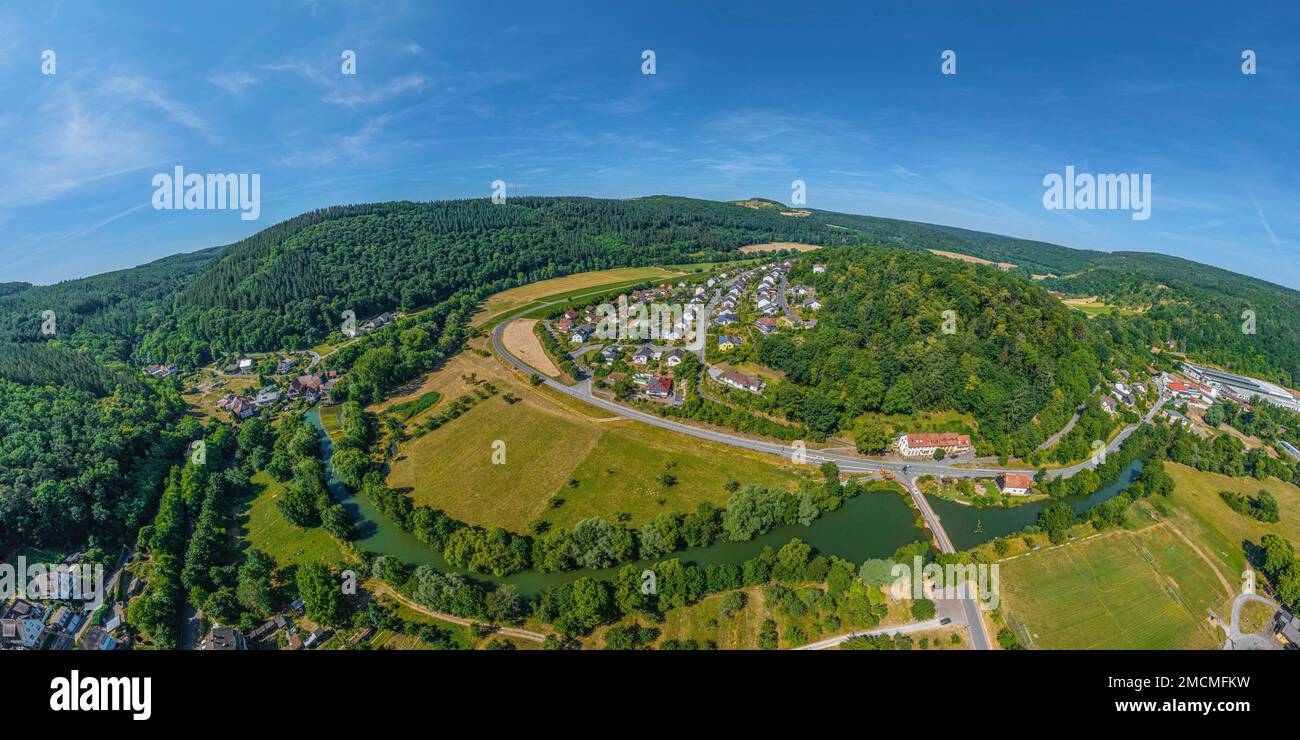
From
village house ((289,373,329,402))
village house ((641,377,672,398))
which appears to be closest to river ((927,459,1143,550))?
village house ((641,377,672,398))

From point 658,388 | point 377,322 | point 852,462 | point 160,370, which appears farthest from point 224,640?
point 377,322

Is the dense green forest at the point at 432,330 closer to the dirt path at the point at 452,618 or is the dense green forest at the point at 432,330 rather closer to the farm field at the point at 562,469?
the farm field at the point at 562,469

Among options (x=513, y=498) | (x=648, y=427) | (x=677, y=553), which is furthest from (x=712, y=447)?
(x=513, y=498)

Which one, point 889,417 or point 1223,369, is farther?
point 1223,369

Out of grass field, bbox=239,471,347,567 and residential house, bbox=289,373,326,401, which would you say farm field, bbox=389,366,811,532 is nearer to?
grass field, bbox=239,471,347,567
